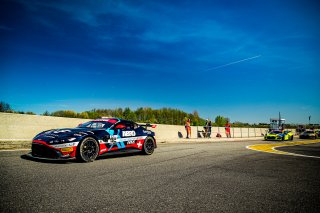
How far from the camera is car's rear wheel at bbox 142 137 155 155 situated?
8823mm

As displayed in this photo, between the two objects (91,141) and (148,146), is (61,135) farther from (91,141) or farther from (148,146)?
(148,146)

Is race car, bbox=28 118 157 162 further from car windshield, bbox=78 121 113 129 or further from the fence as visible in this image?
the fence

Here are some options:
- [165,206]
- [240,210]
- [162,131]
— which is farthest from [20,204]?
[162,131]

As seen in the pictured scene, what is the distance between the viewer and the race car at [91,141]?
20.0 ft

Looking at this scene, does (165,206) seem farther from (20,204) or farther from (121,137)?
(121,137)

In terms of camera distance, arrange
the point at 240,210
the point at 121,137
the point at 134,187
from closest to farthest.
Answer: the point at 240,210
the point at 134,187
the point at 121,137

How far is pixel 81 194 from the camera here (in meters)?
3.50

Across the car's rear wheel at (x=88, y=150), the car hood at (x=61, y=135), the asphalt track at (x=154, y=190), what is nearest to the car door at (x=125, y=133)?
the car's rear wheel at (x=88, y=150)

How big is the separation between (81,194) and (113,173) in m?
1.66

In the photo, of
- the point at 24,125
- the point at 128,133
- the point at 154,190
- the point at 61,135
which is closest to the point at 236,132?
the point at 128,133

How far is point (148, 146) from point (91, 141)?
2.81m

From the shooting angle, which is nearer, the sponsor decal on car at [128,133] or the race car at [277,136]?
the sponsor decal on car at [128,133]

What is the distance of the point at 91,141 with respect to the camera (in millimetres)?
6832

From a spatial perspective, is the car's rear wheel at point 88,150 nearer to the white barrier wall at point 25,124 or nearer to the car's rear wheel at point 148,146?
the car's rear wheel at point 148,146
